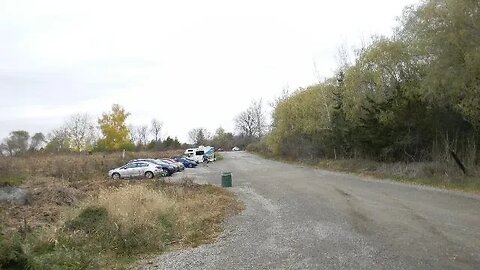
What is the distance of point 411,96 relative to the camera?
3019 centimetres

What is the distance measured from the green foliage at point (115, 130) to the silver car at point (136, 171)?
45870 mm

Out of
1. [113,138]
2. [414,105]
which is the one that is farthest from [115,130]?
[414,105]

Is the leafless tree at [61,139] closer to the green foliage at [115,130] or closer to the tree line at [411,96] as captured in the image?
the green foliage at [115,130]

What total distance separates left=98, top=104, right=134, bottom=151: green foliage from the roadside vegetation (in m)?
46.6

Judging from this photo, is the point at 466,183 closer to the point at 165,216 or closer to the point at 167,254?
the point at 165,216

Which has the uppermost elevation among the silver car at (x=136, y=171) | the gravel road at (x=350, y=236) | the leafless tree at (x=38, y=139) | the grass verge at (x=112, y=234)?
the leafless tree at (x=38, y=139)

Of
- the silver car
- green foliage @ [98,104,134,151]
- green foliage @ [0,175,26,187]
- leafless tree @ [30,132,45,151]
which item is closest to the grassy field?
green foliage @ [0,175,26,187]

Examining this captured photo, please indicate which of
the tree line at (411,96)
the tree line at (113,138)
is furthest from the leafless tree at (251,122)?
the tree line at (411,96)

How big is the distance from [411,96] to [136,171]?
949 inches

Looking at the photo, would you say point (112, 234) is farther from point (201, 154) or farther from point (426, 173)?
point (201, 154)

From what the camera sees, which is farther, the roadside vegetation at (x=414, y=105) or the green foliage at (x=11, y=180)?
the green foliage at (x=11, y=180)

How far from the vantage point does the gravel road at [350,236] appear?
9000mm

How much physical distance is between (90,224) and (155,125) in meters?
139

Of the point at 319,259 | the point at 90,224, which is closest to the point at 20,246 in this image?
the point at 90,224
